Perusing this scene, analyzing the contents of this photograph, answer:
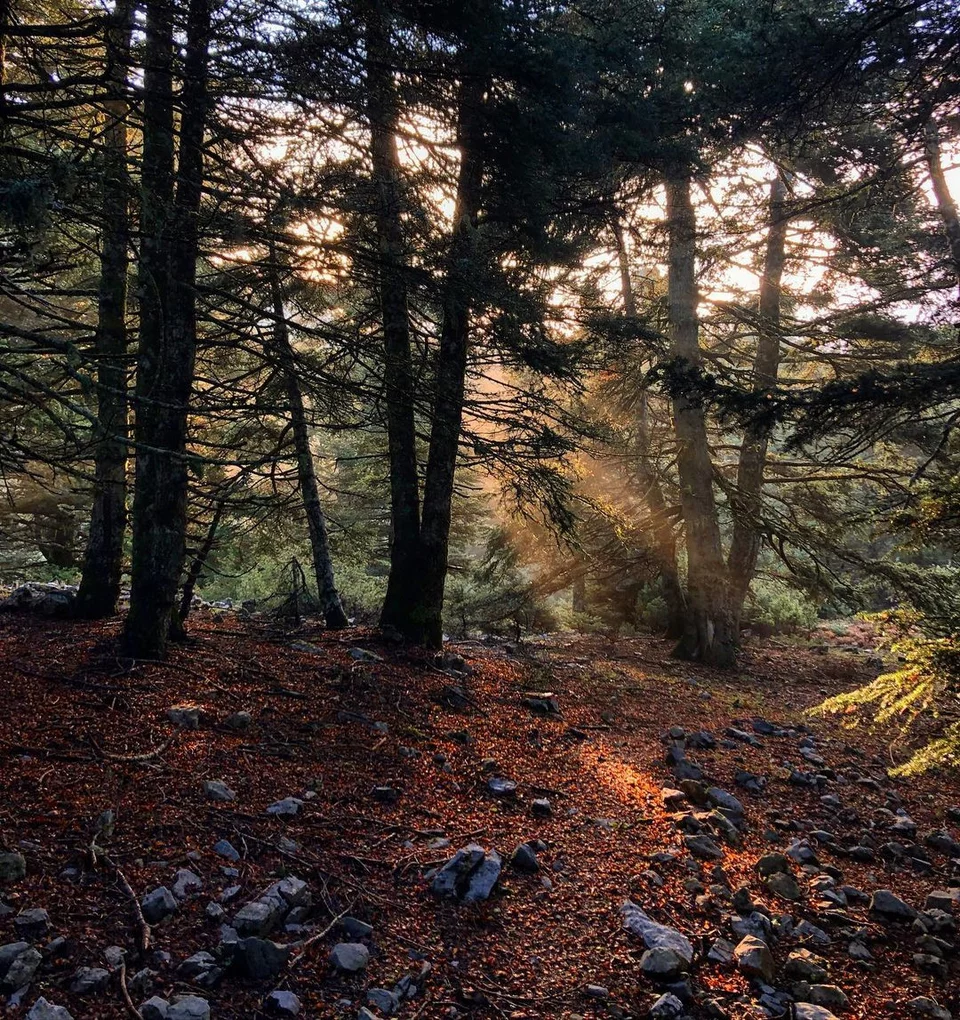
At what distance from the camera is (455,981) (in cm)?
294

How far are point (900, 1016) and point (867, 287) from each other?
498 inches

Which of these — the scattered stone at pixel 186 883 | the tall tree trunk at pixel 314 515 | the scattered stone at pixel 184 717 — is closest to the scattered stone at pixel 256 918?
the scattered stone at pixel 186 883

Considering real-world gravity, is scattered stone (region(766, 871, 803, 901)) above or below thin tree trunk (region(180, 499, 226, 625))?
below

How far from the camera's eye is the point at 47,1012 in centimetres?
232

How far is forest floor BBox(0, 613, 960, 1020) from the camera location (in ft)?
9.50

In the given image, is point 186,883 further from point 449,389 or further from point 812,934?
→ point 449,389

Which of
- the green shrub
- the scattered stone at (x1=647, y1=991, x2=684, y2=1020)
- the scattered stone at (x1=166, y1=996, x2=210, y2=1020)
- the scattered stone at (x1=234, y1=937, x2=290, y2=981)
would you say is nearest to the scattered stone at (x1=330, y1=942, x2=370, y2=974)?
the scattered stone at (x1=234, y1=937, x2=290, y2=981)

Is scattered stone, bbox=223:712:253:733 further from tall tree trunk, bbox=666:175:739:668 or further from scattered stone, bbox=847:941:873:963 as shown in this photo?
tall tree trunk, bbox=666:175:739:668

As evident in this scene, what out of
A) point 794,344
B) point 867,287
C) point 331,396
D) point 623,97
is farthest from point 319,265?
point 867,287

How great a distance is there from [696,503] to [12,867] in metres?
11.4

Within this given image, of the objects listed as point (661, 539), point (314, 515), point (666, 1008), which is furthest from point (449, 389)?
point (661, 539)

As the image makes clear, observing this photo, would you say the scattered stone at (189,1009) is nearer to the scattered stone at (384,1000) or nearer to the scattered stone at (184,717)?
the scattered stone at (384,1000)

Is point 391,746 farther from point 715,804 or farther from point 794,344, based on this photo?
point 794,344

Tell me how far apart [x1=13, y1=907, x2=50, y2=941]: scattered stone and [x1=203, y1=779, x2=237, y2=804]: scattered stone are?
1.29 m
